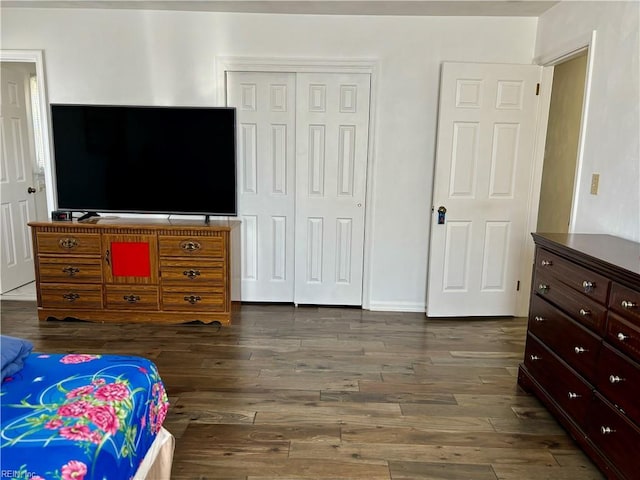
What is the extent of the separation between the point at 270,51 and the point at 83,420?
10.6 ft

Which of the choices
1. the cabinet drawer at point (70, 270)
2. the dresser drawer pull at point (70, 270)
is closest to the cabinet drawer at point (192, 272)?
the cabinet drawer at point (70, 270)

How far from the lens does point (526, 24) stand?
3625 millimetres

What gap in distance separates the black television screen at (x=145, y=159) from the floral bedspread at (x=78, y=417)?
211 cm

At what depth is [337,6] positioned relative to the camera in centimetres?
345

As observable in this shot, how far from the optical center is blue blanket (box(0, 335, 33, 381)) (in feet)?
4.77

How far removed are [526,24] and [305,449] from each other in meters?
3.59

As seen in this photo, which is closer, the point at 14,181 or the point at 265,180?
the point at 265,180

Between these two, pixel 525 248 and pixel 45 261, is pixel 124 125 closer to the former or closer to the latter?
pixel 45 261

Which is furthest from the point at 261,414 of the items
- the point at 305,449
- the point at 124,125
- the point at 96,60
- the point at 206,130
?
the point at 96,60

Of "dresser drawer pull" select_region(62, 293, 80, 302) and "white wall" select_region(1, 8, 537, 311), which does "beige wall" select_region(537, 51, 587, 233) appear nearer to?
"white wall" select_region(1, 8, 537, 311)

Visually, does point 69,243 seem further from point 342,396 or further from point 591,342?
point 591,342

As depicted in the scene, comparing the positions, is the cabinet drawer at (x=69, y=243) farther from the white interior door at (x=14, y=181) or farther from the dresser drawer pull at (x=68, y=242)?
the white interior door at (x=14, y=181)

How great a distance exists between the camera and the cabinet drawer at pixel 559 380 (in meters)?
2.04

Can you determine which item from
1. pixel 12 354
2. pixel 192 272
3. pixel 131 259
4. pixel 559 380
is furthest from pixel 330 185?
pixel 12 354
